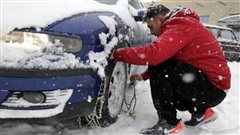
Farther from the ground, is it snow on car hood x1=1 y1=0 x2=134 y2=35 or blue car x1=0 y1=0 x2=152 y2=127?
snow on car hood x1=1 y1=0 x2=134 y2=35

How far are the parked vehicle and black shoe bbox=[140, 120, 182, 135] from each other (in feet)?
30.9

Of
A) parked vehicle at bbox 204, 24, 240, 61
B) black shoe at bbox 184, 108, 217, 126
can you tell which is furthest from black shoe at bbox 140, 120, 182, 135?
parked vehicle at bbox 204, 24, 240, 61

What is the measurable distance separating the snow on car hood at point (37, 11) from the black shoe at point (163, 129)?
42.1 inches

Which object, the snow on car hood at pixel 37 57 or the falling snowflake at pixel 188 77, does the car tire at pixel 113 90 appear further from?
the falling snowflake at pixel 188 77

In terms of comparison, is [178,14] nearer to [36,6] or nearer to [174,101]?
[174,101]

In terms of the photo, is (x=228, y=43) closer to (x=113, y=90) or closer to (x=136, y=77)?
(x=136, y=77)

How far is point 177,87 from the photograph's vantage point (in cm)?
311

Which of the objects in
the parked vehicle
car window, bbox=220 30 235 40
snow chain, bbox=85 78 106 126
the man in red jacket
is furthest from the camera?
car window, bbox=220 30 235 40

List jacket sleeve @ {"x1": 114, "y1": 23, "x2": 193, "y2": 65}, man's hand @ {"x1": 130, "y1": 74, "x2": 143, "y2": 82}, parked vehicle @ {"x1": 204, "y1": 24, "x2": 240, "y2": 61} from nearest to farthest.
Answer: jacket sleeve @ {"x1": 114, "y1": 23, "x2": 193, "y2": 65}, man's hand @ {"x1": 130, "y1": 74, "x2": 143, "y2": 82}, parked vehicle @ {"x1": 204, "y1": 24, "x2": 240, "y2": 61}

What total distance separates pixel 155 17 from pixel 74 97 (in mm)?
1081

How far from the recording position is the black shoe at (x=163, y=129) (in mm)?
3115

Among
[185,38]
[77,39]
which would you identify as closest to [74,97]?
[77,39]

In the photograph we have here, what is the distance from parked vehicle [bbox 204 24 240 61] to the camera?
1205 centimetres

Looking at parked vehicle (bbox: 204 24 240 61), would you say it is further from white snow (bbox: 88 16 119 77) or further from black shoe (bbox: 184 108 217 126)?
white snow (bbox: 88 16 119 77)
